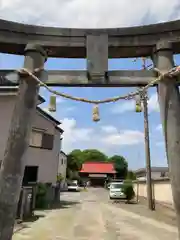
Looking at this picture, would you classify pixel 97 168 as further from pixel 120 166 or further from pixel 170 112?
pixel 170 112

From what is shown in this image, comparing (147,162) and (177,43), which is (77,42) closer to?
(177,43)

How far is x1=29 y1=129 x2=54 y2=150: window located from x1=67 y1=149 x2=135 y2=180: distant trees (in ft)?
92.1

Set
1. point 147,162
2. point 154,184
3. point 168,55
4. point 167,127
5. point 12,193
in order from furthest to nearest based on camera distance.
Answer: point 154,184
point 147,162
point 168,55
point 167,127
point 12,193

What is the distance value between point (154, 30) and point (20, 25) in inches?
99.5

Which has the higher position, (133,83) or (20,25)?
(20,25)

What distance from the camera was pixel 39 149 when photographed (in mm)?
21266

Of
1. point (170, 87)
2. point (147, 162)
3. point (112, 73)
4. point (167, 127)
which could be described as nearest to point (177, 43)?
point (170, 87)

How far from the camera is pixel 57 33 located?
5.36 metres

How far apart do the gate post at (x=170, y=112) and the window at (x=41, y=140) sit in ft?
53.5

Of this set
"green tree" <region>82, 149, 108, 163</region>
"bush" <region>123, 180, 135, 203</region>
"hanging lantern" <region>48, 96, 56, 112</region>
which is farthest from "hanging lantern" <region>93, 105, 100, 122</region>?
"green tree" <region>82, 149, 108, 163</region>

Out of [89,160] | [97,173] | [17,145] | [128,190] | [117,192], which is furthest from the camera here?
[89,160]

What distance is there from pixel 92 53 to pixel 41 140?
1678cm

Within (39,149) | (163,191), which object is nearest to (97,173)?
(39,149)

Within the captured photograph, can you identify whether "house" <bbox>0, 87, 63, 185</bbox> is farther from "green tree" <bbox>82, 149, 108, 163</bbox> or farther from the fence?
"green tree" <bbox>82, 149, 108, 163</bbox>
